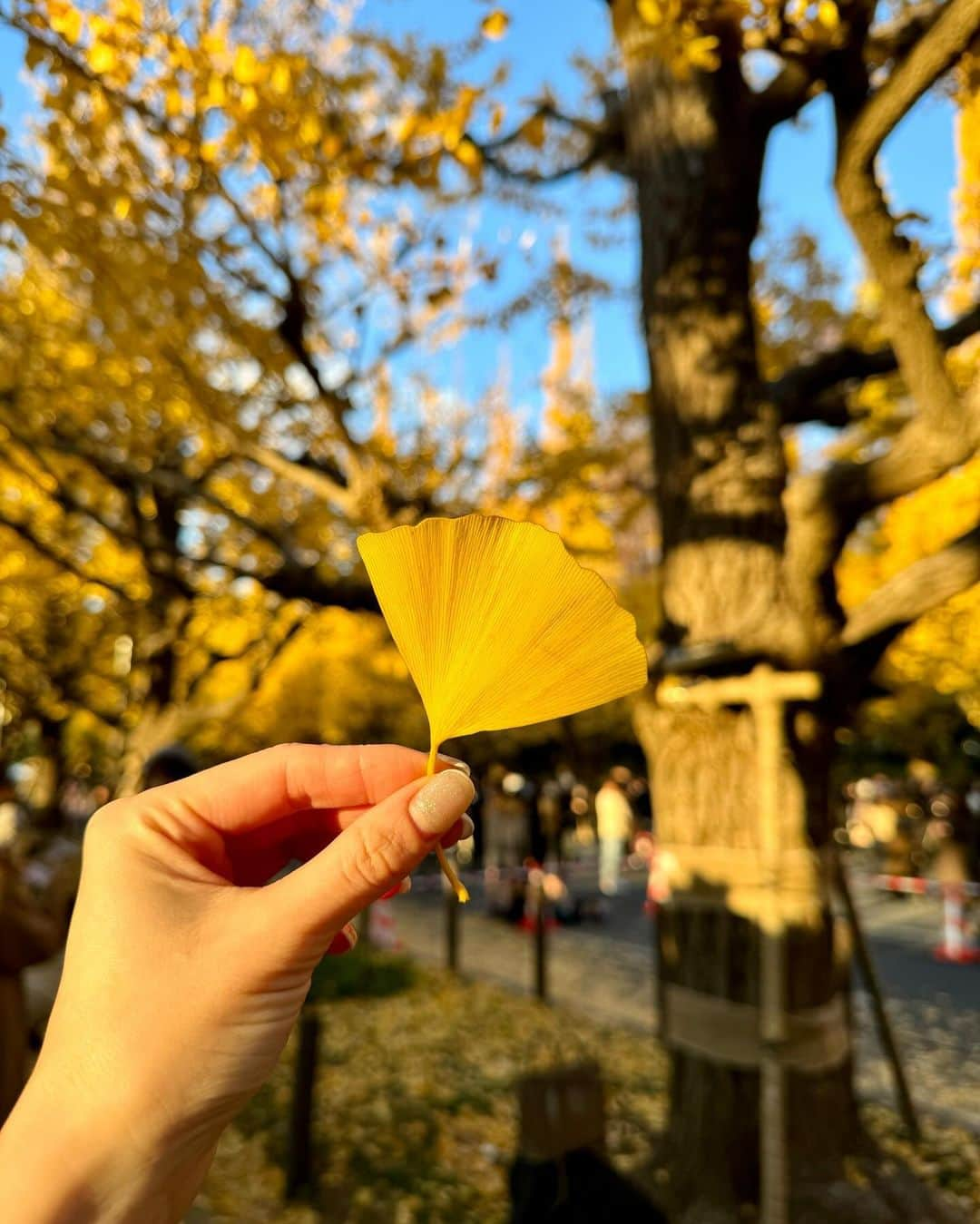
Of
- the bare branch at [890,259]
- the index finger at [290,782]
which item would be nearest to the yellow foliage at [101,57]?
the bare branch at [890,259]

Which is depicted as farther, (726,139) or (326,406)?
(326,406)

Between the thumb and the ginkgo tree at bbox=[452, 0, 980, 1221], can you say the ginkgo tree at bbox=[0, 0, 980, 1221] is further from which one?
the thumb

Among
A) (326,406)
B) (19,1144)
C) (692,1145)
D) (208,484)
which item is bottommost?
(692,1145)

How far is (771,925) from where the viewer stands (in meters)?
3.15

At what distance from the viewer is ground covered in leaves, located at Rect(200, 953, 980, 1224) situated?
386 centimetres

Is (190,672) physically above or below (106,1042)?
above

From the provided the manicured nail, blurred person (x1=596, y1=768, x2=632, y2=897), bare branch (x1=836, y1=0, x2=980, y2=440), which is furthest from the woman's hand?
blurred person (x1=596, y1=768, x2=632, y2=897)

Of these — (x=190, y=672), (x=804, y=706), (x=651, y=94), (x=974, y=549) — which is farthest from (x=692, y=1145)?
(x=190, y=672)

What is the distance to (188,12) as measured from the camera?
3.98 meters

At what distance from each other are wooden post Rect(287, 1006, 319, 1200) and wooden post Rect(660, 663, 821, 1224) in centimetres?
216

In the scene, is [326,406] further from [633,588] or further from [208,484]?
[633,588]

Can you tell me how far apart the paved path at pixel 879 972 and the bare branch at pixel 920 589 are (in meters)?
3.48

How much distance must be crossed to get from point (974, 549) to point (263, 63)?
3835 millimetres

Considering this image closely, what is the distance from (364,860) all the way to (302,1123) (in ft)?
12.8
